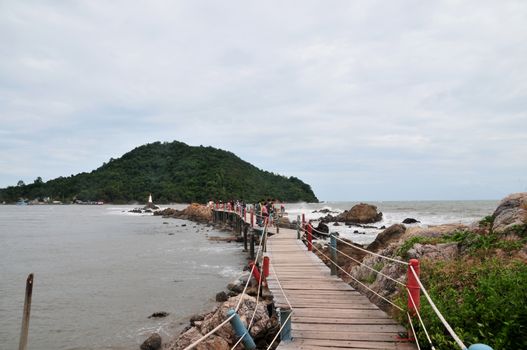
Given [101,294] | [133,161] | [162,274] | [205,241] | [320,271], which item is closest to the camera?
[320,271]

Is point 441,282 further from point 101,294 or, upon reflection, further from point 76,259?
point 76,259

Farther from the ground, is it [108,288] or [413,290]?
[413,290]

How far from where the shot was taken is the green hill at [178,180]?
386ft

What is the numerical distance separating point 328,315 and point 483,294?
2.62m

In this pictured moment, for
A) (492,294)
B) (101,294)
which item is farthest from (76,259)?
(492,294)

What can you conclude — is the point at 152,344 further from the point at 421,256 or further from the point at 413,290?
the point at 421,256

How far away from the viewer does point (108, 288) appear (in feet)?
56.3

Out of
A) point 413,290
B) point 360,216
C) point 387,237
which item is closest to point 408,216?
point 360,216

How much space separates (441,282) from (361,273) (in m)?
4.19

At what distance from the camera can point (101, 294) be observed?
16.2 meters

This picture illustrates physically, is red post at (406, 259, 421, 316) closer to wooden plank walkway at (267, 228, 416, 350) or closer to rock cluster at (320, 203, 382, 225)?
wooden plank walkway at (267, 228, 416, 350)

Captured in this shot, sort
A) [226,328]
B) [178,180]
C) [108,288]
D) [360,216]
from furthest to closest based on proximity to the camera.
Result: [178,180] < [360,216] < [108,288] < [226,328]


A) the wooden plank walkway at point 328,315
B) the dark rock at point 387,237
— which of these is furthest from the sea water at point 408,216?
the wooden plank walkway at point 328,315

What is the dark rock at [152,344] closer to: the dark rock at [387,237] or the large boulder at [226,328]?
the large boulder at [226,328]
